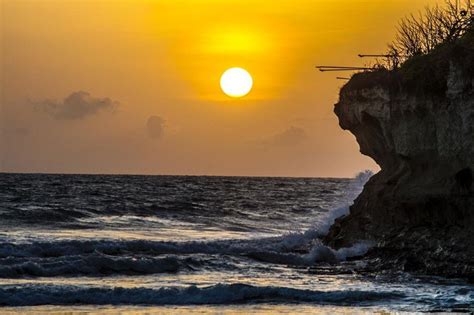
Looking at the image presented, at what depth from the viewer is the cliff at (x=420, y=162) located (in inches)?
953

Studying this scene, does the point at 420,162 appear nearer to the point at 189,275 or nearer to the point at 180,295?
the point at 189,275

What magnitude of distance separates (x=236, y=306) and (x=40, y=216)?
2550 cm

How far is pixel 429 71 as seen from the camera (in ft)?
86.8

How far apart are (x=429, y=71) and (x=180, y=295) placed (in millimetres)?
10597

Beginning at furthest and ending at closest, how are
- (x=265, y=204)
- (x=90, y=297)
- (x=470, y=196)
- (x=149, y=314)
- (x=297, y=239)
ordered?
1. (x=265, y=204)
2. (x=297, y=239)
3. (x=470, y=196)
4. (x=90, y=297)
5. (x=149, y=314)

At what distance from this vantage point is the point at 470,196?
78.6 feet

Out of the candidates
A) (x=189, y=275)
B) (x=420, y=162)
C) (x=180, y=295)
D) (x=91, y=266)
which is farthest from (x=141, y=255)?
(x=420, y=162)

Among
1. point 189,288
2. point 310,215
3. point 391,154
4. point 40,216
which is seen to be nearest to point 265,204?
point 310,215

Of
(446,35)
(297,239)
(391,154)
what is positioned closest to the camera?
(446,35)

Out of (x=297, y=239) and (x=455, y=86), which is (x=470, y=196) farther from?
(x=297, y=239)

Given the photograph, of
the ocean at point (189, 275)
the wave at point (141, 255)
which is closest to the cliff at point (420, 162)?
the ocean at point (189, 275)

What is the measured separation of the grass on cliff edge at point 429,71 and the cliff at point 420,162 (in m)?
0.03

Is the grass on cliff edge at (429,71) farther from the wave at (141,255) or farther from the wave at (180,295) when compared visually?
the wave at (180,295)

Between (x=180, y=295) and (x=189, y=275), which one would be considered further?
(x=189, y=275)
